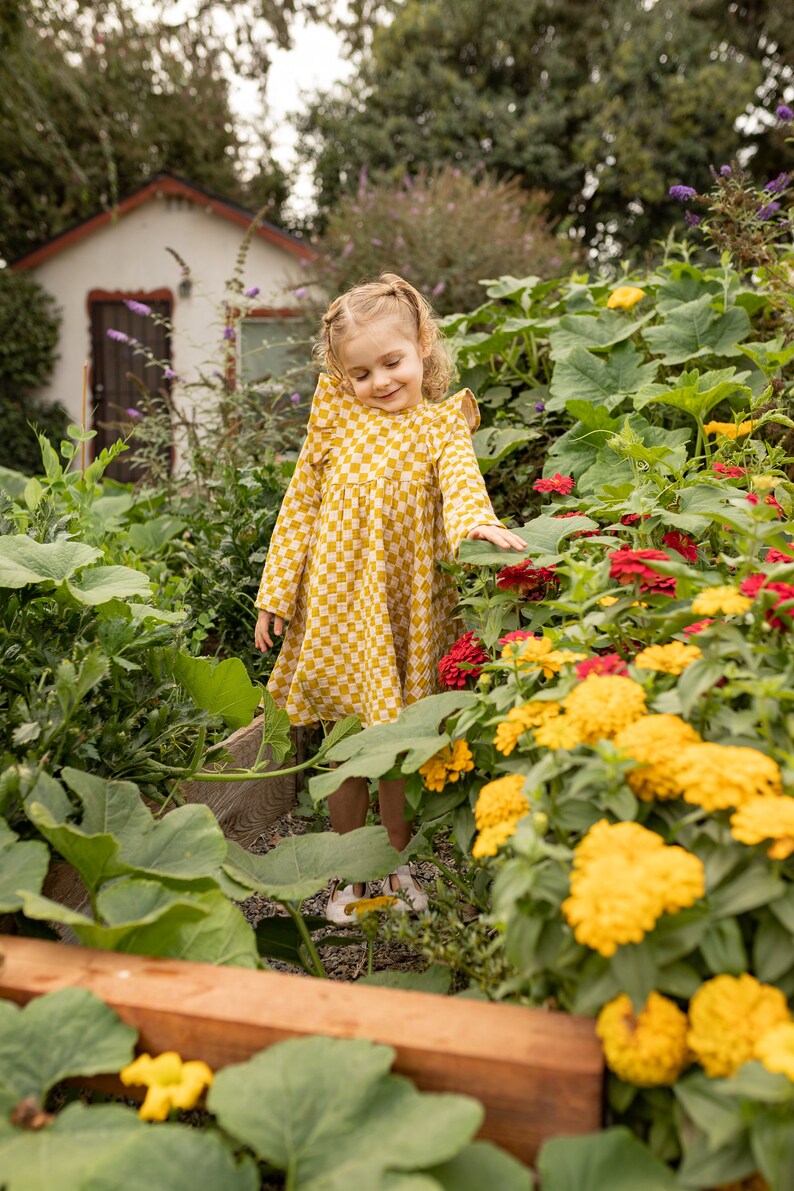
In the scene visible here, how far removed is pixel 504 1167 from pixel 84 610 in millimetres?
1159

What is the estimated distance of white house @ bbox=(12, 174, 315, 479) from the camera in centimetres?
976

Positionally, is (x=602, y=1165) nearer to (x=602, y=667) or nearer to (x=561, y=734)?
(x=561, y=734)

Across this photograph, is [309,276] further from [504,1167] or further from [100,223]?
[504,1167]

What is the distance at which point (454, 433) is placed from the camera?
6.26 ft

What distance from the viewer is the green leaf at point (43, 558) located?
1.46m

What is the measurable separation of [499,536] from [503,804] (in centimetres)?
63

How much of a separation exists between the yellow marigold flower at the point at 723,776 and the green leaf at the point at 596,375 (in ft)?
5.44

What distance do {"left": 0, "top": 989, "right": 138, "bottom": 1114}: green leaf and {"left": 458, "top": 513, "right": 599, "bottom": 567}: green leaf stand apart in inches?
35.7

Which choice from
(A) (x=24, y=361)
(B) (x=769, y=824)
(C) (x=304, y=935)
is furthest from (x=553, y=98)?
(B) (x=769, y=824)

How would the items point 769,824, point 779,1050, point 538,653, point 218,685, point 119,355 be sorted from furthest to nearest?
1. point 119,355
2. point 218,685
3. point 538,653
4. point 769,824
5. point 779,1050

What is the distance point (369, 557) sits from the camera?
189 cm

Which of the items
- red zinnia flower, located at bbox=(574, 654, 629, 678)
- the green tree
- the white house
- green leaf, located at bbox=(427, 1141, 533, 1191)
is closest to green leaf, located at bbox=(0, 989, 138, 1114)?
green leaf, located at bbox=(427, 1141, 533, 1191)

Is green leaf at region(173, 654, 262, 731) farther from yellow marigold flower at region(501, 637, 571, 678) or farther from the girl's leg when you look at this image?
yellow marigold flower at region(501, 637, 571, 678)

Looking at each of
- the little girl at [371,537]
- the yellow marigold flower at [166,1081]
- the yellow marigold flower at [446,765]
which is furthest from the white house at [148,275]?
the yellow marigold flower at [166,1081]
